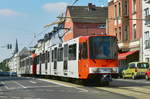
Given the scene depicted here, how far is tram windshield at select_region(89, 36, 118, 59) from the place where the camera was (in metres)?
25.8

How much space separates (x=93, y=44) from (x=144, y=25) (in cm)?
2812

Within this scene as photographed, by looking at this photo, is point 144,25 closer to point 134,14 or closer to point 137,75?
point 134,14

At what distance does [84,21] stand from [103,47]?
61.5 m

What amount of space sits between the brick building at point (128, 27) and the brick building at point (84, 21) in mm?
24014

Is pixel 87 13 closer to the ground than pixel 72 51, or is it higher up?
higher up

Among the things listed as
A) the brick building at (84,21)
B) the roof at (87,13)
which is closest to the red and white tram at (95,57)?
the brick building at (84,21)

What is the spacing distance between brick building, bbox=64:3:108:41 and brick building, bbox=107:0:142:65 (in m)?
24.0

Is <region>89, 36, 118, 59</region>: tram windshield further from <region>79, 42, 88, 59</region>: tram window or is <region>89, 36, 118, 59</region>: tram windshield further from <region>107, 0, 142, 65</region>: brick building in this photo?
<region>107, 0, 142, 65</region>: brick building

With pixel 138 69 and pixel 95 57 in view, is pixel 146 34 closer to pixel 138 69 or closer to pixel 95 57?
pixel 138 69

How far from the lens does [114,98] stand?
1781 cm

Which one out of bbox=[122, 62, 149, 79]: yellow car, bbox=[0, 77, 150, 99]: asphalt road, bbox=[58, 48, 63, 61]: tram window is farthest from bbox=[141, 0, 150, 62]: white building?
bbox=[0, 77, 150, 99]: asphalt road

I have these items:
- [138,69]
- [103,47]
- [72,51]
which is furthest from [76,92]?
[138,69]

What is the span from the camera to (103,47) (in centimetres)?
2600

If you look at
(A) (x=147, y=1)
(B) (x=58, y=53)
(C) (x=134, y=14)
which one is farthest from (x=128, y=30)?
(B) (x=58, y=53)
